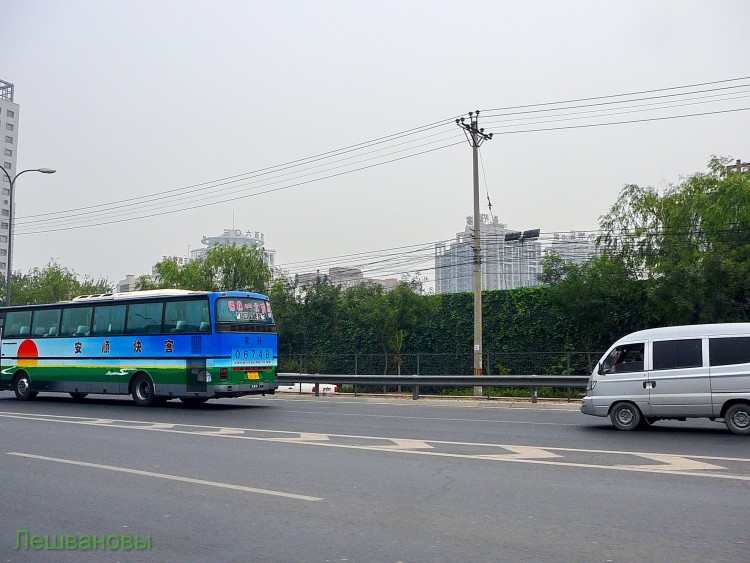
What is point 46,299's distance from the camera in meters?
58.4

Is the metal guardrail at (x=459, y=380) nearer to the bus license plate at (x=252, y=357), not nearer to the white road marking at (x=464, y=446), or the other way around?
the bus license plate at (x=252, y=357)

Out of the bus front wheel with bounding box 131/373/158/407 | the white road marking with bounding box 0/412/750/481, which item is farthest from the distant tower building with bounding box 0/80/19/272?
the white road marking with bounding box 0/412/750/481

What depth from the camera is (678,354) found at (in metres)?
15.2

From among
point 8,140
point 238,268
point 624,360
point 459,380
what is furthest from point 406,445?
point 8,140

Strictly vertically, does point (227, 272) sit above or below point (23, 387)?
above

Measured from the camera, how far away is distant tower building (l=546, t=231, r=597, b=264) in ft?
109

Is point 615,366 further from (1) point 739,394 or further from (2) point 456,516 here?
(2) point 456,516

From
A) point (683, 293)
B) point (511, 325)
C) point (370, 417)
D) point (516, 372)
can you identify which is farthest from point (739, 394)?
point (511, 325)

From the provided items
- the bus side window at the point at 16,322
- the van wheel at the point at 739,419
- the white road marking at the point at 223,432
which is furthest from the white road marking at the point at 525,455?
the bus side window at the point at 16,322

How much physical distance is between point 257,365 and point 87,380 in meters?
6.01

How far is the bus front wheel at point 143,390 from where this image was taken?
2344cm

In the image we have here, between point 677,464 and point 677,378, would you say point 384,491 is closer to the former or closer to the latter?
point 677,464

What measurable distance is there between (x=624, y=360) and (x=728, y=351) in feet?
6.49

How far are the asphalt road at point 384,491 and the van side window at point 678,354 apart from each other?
4.34 feet
